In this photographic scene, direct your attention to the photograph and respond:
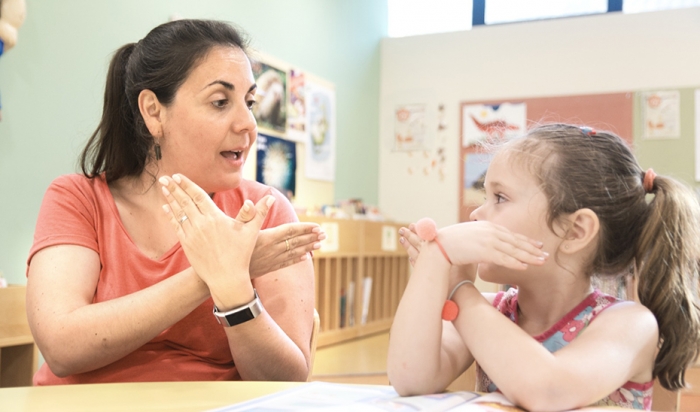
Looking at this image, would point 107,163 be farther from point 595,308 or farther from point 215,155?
point 595,308

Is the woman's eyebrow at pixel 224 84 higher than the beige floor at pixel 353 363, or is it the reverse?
the woman's eyebrow at pixel 224 84

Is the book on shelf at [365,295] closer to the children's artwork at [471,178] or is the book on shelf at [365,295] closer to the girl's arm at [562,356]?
the children's artwork at [471,178]

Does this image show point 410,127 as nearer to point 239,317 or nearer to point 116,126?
point 116,126

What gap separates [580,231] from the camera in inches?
43.0

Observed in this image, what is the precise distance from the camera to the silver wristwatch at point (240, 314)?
112 cm

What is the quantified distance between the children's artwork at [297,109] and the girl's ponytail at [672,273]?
3.55 m

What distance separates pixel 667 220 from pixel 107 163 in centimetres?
114

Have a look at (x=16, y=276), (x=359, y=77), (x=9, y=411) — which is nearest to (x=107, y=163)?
(x=9, y=411)

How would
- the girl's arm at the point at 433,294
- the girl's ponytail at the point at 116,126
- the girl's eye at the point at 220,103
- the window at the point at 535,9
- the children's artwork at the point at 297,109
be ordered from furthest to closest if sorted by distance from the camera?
the window at the point at 535,9, the children's artwork at the point at 297,109, the girl's ponytail at the point at 116,126, the girl's eye at the point at 220,103, the girl's arm at the point at 433,294

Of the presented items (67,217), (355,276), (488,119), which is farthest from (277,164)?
(67,217)

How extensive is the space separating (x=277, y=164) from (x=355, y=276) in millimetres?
935

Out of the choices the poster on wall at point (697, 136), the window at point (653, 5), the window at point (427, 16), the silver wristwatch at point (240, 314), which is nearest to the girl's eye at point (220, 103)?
the silver wristwatch at point (240, 314)

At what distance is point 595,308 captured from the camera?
3.51ft

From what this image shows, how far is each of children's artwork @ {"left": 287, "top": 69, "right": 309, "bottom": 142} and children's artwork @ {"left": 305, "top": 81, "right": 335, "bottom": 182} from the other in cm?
8
